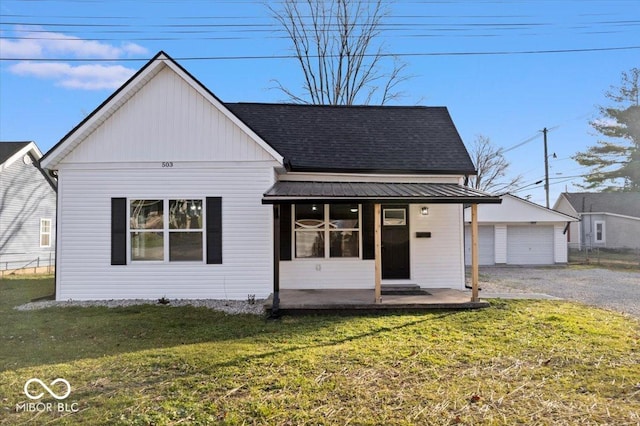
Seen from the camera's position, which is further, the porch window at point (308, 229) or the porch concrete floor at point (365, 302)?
the porch window at point (308, 229)

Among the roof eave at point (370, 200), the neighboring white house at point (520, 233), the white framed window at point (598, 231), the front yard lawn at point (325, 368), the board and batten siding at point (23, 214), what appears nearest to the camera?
the front yard lawn at point (325, 368)

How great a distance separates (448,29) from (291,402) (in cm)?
1759

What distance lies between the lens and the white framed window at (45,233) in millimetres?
19406

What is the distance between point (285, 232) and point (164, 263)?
2.99m

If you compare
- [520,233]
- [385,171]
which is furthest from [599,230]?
[385,171]

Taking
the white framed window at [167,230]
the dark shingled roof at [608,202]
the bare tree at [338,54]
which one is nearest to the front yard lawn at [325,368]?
the white framed window at [167,230]

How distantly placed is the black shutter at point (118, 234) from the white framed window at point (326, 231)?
13.4 ft

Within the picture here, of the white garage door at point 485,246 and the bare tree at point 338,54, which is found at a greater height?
the bare tree at point 338,54

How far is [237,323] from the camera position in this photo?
6.92 meters

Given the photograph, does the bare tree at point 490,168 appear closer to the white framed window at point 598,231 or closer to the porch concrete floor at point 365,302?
the white framed window at point 598,231

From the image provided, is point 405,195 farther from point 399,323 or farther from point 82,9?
point 82,9

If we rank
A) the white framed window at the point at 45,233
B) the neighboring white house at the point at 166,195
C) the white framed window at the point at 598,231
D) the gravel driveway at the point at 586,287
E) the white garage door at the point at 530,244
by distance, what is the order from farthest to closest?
the white framed window at the point at 598,231
the white garage door at the point at 530,244
the white framed window at the point at 45,233
the gravel driveway at the point at 586,287
the neighboring white house at the point at 166,195

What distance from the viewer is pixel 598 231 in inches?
1172

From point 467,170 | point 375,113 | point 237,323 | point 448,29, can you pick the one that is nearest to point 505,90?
point 448,29
